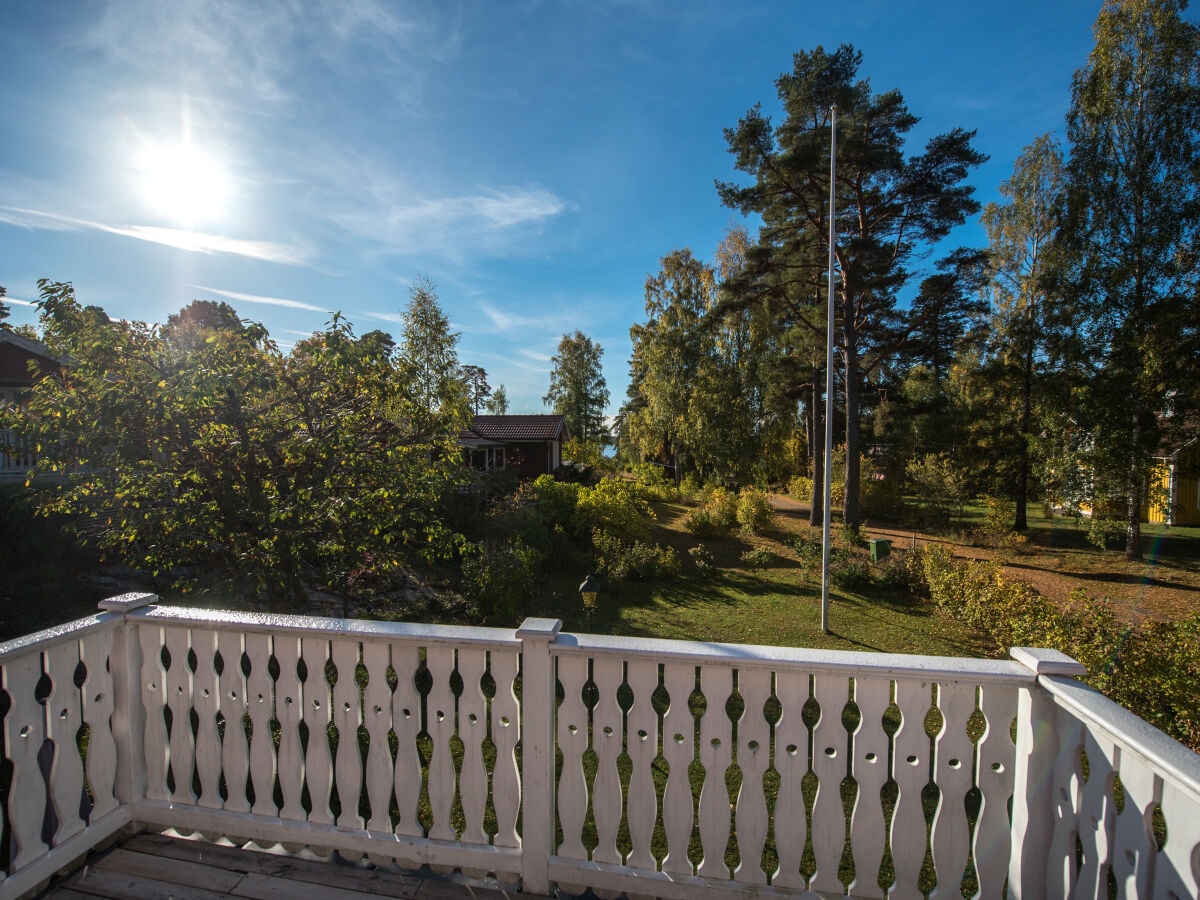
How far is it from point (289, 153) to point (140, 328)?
1.93m

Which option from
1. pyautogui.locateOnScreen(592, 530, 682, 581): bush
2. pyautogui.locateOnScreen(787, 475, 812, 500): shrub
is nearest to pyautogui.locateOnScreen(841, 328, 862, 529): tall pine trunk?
pyautogui.locateOnScreen(787, 475, 812, 500): shrub

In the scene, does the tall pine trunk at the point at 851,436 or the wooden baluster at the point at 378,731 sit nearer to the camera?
the wooden baluster at the point at 378,731

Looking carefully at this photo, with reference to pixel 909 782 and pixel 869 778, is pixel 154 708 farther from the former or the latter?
pixel 909 782

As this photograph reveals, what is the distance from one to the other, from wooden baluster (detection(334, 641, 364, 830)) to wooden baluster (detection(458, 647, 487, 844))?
1.30 feet

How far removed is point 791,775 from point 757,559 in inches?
427

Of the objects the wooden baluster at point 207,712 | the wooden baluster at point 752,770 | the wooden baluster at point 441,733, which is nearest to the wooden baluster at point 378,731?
the wooden baluster at point 441,733

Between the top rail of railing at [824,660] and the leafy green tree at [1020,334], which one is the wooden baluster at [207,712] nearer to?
the top rail of railing at [824,660]

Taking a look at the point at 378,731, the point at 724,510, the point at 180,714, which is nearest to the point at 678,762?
the point at 378,731

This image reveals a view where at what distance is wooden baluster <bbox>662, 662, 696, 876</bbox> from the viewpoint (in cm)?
173

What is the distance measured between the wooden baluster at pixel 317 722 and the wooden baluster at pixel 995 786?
2.08 m

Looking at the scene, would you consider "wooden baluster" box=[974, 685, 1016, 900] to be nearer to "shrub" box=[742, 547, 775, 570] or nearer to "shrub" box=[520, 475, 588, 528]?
"shrub" box=[520, 475, 588, 528]

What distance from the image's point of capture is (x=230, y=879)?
194 centimetres

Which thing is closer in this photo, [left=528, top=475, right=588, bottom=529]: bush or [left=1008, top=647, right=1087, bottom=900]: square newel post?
[left=1008, top=647, right=1087, bottom=900]: square newel post

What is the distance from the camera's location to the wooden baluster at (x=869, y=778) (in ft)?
5.45
